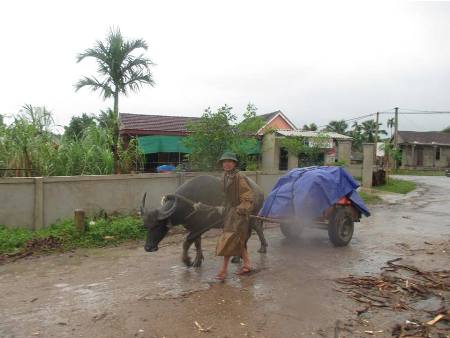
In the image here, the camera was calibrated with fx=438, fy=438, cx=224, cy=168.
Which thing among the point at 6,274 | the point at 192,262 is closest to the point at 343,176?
the point at 192,262

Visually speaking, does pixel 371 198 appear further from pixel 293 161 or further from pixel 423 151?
pixel 423 151

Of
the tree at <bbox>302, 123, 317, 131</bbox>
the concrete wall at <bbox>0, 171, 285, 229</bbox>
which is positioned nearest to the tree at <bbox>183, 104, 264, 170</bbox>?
the concrete wall at <bbox>0, 171, 285, 229</bbox>

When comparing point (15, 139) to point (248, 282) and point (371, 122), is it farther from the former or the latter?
point (371, 122)

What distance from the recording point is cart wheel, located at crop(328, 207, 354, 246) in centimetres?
831

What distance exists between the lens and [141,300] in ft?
17.3

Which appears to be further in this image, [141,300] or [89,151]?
[89,151]

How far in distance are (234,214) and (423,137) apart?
5313 centimetres

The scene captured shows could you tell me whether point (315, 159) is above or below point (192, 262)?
above

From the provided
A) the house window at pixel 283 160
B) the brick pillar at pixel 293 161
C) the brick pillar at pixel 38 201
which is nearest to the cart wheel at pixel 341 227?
the brick pillar at pixel 38 201

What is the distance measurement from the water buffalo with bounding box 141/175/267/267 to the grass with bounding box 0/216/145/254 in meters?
2.56

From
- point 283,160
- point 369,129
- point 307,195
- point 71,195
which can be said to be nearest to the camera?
point 307,195

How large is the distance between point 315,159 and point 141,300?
1697 cm

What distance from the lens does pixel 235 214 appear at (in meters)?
6.29

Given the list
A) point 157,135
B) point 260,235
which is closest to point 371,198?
point 157,135
